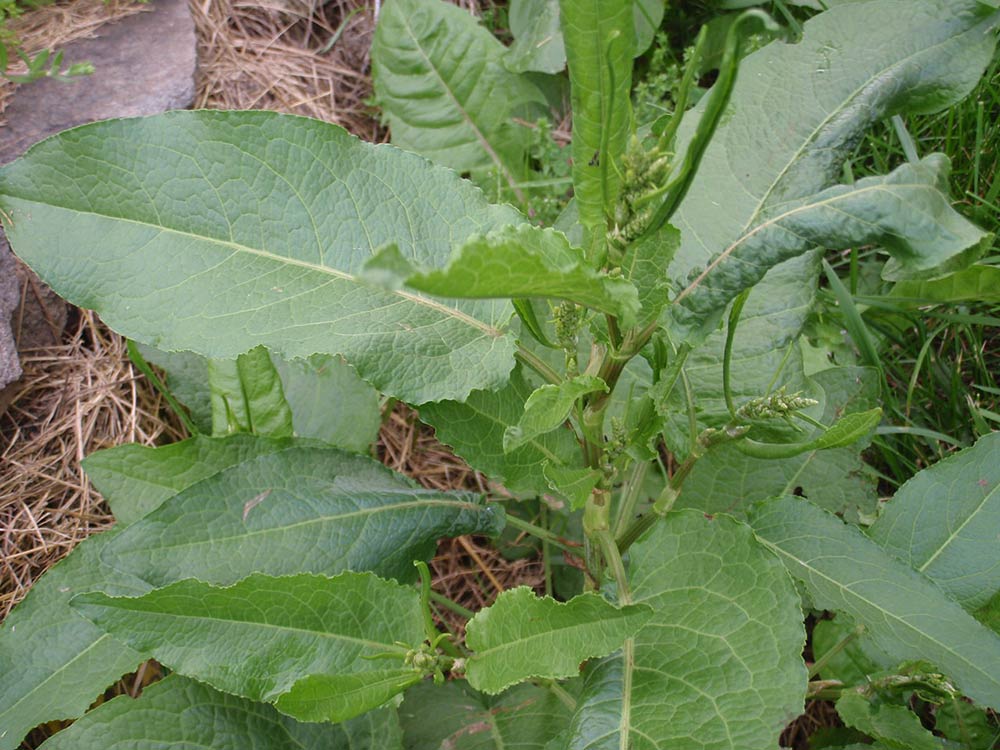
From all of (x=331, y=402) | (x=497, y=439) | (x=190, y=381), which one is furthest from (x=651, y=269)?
(x=190, y=381)

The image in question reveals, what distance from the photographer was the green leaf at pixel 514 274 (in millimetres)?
695

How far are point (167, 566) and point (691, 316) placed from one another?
0.88m

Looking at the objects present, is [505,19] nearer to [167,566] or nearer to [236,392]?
[236,392]

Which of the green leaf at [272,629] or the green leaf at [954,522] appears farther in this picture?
the green leaf at [954,522]

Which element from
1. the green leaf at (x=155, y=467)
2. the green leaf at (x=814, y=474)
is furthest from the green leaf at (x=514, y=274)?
the green leaf at (x=155, y=467)

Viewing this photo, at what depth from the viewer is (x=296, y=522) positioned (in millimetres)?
1328

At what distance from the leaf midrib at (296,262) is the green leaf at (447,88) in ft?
3.57

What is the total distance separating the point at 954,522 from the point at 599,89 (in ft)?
3.41

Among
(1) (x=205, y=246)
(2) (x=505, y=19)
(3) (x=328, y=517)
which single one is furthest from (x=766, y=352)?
(2) (x=505, y=19)

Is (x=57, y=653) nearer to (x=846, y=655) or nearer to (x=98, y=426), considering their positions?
(x=98, y=426)

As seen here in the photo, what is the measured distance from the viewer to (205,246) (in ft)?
4.11

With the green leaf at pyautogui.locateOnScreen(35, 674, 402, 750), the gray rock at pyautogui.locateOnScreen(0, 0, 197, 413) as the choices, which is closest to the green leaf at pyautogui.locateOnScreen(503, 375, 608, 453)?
the green leaf at pyautogui.locateOnScreen(35, 674, 402, 750)

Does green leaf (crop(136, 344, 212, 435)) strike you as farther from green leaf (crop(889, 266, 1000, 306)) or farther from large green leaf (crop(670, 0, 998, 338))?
green leaf (crop(889, 266, 1000, 306))

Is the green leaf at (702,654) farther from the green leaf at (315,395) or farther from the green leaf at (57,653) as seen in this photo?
the green leaf at (57,653)
